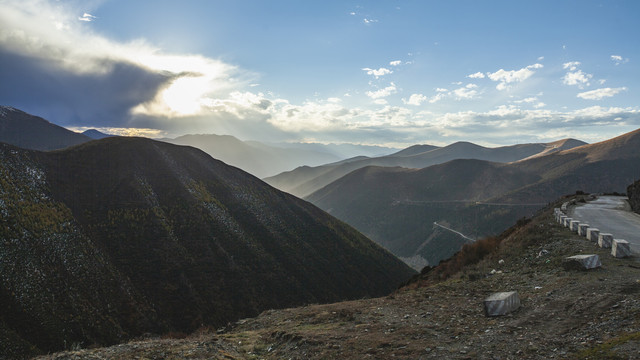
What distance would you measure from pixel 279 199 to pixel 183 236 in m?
33.5

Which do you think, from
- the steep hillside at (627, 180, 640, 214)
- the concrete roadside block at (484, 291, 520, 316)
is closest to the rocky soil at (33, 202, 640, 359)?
the concrete roadside block at (484, 291, 520, 316)

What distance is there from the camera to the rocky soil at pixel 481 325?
8297 millimetres

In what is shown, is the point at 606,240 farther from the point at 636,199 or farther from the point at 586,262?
the point at 636,199

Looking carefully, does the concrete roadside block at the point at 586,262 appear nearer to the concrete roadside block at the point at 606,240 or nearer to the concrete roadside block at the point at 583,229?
the concrete roadside block at the point at 606,240

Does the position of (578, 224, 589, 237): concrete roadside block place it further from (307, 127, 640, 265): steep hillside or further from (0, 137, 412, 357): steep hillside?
(307, 127, 640, 265): steep hillside

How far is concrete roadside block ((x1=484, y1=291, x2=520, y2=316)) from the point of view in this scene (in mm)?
11062

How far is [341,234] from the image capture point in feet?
278

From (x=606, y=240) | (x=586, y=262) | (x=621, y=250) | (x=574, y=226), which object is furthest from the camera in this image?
(x=574, y=226)

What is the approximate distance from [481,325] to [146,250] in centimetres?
5034

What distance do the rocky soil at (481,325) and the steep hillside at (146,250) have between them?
83.1ft

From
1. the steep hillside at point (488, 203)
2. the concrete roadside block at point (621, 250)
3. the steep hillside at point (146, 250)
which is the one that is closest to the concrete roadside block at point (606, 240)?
the concrete roadside block at point (621, 250)

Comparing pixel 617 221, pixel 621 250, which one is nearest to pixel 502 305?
pixel 621 250

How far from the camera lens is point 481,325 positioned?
35.1 feet

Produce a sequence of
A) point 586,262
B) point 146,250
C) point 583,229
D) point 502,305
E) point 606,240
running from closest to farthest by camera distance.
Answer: point 502,305 → point 586,262 → point 606,240 → point 583,229 → point 146,250
